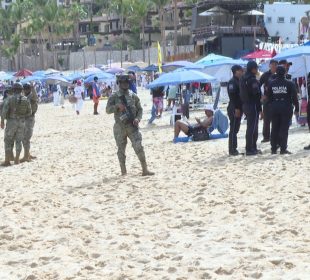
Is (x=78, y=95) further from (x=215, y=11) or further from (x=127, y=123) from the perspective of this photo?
(x=215, y=11)

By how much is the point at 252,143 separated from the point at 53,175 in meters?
3.31

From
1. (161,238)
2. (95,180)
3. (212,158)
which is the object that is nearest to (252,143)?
(212,158)

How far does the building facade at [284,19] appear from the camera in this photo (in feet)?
211

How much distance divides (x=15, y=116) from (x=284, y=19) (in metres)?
54.9

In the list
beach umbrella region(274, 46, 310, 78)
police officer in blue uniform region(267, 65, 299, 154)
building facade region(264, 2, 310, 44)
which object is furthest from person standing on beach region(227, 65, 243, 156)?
building facade region(264, 2, 310, 44)

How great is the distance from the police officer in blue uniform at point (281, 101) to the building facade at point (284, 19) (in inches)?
2135

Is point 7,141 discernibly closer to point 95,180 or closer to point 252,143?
point 95,180

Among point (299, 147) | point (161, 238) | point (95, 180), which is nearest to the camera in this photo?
point (161, 238)

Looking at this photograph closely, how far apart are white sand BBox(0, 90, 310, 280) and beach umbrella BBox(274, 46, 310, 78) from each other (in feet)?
7.77

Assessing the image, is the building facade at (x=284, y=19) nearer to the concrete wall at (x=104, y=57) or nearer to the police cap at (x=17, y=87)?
the concrete wall at (x=104, y=57)

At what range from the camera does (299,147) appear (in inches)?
492

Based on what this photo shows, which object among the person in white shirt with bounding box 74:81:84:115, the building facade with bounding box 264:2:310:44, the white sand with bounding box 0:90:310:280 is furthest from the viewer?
the building facade with bounding box 264:2:310:44

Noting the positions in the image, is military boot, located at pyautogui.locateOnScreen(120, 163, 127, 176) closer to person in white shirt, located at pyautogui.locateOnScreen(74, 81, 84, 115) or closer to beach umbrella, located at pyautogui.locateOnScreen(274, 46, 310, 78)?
beach umbrella, located at pyautogui.locateOnScreen(274, 46, 310, 78)

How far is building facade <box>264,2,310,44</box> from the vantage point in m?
64.4
